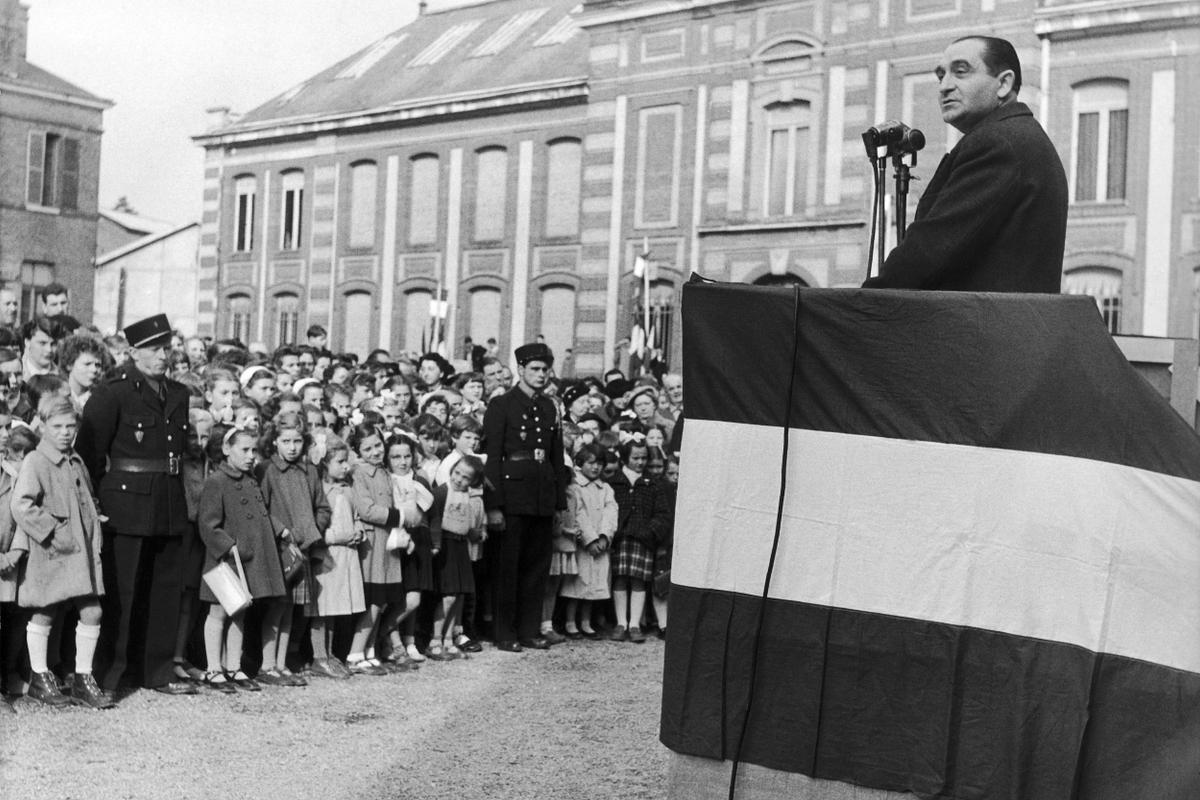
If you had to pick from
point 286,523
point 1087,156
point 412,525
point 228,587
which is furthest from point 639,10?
point 228,587

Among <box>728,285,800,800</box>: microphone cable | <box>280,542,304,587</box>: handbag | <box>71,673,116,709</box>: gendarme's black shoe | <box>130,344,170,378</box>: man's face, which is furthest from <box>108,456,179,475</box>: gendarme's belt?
<box>728,285,800,800</box>: microphone cable

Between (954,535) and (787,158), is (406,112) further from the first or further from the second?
(954,535)

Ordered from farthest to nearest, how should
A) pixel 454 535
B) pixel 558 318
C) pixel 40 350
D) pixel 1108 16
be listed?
pixel 558 318, pixel 1108 16, pixel 40 350, pixel 454 535

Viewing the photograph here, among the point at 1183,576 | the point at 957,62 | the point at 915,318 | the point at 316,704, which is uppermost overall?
the point at 957,62

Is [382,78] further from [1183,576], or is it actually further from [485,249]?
[1183,576]

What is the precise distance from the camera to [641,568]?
39.2 ft

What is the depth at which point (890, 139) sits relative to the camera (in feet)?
14.4

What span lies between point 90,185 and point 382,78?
10.4 meters

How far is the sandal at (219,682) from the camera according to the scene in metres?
8.68

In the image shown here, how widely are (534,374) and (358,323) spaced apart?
74.8 feet

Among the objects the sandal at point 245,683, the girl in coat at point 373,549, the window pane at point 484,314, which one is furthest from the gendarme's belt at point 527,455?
the window pane at point 484,314

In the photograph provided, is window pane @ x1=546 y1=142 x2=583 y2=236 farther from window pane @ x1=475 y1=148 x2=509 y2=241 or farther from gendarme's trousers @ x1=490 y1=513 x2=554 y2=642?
gendarme's trousers @ x1=490 y1=513 x2=554 y2=642

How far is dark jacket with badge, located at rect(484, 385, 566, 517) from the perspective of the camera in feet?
36.3

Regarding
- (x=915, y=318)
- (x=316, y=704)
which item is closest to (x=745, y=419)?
(x=915, y=318)
